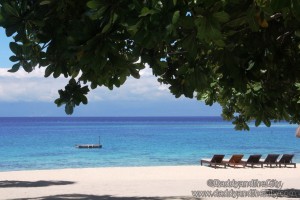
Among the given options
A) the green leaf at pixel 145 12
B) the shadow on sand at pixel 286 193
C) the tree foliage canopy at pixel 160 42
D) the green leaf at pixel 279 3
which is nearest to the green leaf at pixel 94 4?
the tree foliage canopy at pixel 160 42

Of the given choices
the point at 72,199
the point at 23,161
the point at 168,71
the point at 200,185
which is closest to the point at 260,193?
the point at 200,185

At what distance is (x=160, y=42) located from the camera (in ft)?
11.0

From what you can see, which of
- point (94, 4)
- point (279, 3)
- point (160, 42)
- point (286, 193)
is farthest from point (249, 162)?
point (279, 3)

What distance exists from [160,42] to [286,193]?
12.7 meters

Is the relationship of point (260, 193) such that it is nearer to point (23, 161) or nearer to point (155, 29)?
point (155, 29)

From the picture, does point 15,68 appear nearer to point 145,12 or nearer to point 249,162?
point 145,12

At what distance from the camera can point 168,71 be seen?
19.1 ft

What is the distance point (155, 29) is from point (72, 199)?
39.8 ft

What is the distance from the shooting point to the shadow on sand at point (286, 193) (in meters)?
14.3

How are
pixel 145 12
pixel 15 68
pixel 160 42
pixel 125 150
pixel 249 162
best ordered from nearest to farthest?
1. pixel 145 12
2. pixel 160 42
3. pixel 15 68
4. pixel 249 162
5. pixel 125 150

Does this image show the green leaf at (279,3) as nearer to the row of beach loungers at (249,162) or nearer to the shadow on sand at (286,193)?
the shadow on sand at (286,193)

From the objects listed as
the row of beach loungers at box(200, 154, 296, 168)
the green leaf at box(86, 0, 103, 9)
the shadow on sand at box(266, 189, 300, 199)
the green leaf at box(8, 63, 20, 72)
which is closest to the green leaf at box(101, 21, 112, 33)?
the green leaf at box(86, 0, 103, 9)

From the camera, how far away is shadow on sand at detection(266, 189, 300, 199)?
14.3m

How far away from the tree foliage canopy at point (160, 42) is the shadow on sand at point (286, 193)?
8953mm
